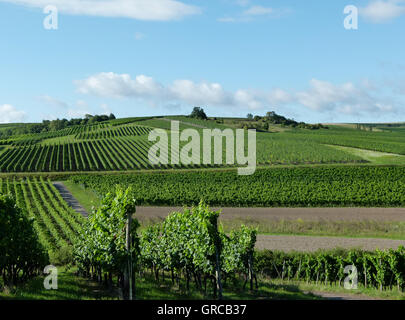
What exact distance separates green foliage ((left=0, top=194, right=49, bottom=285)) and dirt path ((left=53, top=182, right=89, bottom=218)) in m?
30.9

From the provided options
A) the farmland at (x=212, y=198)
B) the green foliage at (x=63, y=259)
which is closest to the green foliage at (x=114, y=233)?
the farmland at (x=212, y=198)

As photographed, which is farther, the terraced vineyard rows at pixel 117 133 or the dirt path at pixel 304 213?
the terraced vineyard rows at pixel 117 133

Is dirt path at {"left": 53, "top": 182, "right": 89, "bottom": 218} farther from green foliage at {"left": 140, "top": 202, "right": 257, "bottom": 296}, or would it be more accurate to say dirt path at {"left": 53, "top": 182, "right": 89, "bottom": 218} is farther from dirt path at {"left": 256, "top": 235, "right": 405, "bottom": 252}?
green foliage at {"left": 140, "top": 202, "right": 257, "bottom": 296}

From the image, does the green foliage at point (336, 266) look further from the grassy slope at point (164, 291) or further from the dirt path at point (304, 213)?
the dirt path at point (304, 213)

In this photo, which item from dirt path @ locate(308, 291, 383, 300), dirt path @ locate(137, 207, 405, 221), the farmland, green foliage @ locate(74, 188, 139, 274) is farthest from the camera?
dirt path @ locate(137, 207, 405, 221)

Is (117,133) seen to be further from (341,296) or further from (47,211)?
(341,296)

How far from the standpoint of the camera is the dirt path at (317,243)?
36.3 meters

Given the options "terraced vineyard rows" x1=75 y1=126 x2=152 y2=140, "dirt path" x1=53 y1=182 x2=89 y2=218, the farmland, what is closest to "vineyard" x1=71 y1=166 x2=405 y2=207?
the farmland

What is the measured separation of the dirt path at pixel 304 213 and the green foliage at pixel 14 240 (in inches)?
1166

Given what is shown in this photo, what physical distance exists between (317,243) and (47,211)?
30640 mm

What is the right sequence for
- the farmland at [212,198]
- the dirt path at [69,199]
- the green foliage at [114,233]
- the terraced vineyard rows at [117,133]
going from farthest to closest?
the terraced vineyard rows at [117,133] → the dirt path at [69,199] → the farmland at [212,198] → the green foliage at [114,233]

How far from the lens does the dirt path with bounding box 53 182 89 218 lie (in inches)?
2105

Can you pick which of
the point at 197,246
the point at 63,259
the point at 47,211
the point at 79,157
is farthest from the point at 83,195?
the point at 197,246
